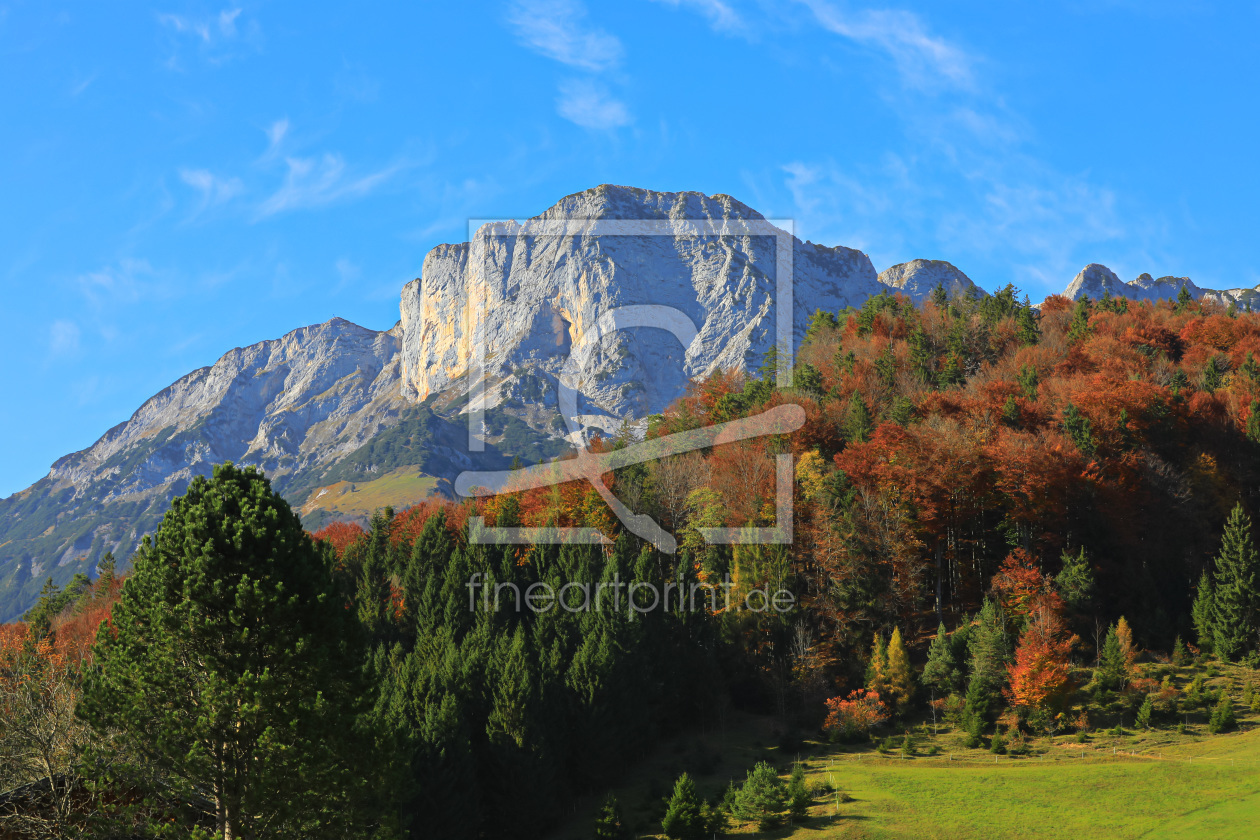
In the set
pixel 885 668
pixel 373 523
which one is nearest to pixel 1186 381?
pixel 885 668

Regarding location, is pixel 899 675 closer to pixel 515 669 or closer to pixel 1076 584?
pixel 1076 584

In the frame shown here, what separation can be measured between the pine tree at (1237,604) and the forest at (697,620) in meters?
0.17

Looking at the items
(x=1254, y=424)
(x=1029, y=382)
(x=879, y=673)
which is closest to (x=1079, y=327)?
(x=1029, y=382)

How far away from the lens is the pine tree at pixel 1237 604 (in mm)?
48469

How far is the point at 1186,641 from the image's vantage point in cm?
5134

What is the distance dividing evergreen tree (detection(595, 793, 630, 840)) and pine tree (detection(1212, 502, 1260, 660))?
35206mm

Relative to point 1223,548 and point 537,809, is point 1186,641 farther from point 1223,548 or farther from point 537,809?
point 537,809

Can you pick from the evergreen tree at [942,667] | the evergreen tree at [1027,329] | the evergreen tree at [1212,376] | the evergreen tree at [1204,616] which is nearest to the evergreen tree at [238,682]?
the evergreen tree at [942,667]

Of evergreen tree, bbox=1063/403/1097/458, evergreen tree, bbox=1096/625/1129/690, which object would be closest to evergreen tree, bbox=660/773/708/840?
evergreen tree, bbox=1096/625/1129/690

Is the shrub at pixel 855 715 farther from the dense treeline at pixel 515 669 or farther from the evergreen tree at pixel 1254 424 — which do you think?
the evergreen tree at pixel 1254 424

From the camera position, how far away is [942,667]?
48500mm

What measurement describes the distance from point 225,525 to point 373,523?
4830 cm

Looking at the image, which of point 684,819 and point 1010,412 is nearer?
point 684,819

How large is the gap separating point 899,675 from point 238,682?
38.4m
